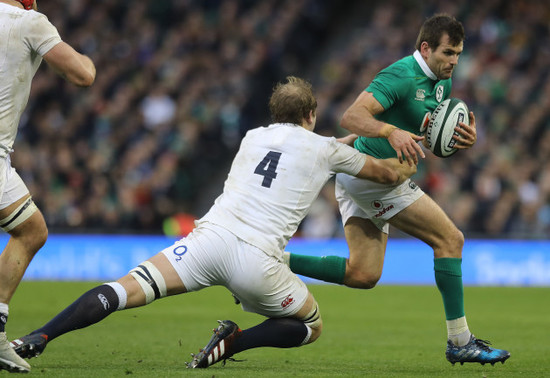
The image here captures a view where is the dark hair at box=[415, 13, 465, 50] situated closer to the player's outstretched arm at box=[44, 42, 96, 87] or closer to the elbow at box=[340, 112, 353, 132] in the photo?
the elbow at box=[340, 112, 353, 132]

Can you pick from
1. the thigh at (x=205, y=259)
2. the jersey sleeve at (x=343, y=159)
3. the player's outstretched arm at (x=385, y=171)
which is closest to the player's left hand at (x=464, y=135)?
the player's outstretched arm at (x=385, y=171)

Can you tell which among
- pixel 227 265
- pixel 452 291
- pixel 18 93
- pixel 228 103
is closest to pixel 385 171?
pixel 452 291

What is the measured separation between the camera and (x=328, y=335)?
895 cm

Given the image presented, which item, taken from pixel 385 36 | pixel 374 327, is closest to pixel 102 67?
pixel 385 36

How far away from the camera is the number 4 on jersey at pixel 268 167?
5730 millimetres

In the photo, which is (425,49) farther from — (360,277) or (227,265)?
(227,265)

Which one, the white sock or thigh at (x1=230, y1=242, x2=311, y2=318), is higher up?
thigh at (x1=230, y1=242, x2=311, y2=318)

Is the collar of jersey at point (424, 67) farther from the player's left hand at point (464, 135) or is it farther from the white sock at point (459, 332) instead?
the white sock at point (459, 332)

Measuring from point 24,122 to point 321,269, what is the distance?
12757 millimetres

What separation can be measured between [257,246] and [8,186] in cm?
160

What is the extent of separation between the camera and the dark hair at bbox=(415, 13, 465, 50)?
6715mm

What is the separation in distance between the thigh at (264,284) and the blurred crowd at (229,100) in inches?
385

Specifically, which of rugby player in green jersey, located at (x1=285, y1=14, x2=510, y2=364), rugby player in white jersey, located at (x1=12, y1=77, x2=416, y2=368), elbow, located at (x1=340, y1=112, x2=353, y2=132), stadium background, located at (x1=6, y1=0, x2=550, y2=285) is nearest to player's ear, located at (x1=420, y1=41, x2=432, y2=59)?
rugby player in green jersey, located at (x1=285, y1=14, x2=510, y2=364)

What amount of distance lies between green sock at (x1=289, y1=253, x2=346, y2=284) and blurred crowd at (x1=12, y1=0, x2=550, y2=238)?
27.4ft
